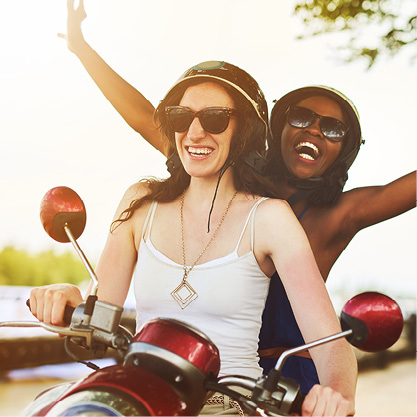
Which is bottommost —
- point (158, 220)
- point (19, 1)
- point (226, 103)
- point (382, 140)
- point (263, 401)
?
point (263, 401)

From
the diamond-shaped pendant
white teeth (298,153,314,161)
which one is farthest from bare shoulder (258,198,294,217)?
white teeth (298,153,314,161)

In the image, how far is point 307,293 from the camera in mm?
2059

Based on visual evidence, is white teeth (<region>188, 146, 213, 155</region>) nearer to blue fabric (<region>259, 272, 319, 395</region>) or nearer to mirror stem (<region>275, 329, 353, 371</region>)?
blue fabric (<region>259, 272, 319, 395</region>)

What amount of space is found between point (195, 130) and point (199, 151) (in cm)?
9

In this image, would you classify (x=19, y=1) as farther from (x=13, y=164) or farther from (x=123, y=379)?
(x=123, y=379)

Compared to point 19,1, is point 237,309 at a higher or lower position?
lower

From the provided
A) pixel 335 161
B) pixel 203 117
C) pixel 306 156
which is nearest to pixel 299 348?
pixel 203 117

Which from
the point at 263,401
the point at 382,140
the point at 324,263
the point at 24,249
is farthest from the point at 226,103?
the point at 24,249

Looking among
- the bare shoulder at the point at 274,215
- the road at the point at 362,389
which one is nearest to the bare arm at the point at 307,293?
the bare shoulder at the point at 274,215

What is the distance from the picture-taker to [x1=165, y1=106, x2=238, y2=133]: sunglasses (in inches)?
87.4

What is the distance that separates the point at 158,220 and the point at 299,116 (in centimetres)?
82

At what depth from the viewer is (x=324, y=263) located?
2.76m

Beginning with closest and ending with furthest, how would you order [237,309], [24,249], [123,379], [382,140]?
[123,379] → [237,309] → [382,140] → [24,249]

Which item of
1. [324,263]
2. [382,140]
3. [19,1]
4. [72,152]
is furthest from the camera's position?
[72,152]
